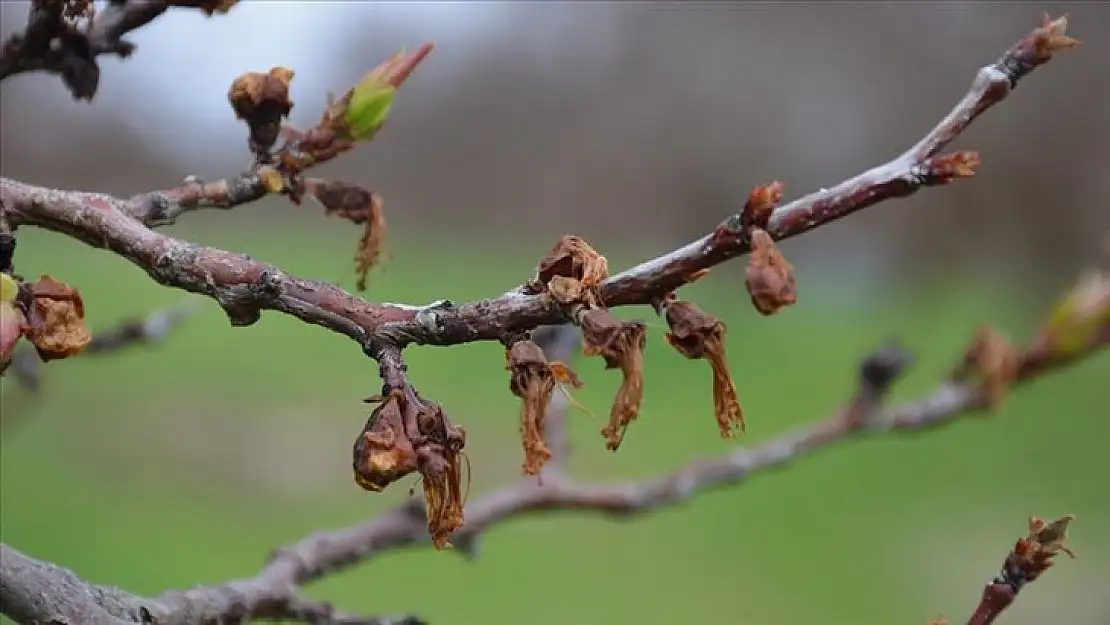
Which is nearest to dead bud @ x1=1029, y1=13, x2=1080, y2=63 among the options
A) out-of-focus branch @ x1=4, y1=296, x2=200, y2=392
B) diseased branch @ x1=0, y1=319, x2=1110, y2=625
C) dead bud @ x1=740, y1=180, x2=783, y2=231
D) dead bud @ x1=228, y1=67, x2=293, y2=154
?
dead bud @ x1=740, y1=180, x2=783, y2=231

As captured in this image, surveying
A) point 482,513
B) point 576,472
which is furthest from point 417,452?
point 576,472

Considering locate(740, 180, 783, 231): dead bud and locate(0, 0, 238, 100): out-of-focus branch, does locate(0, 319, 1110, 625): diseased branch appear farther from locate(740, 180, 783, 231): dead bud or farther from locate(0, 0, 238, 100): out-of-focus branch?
locate(0, 0, 238, 100): out-of-focus branch

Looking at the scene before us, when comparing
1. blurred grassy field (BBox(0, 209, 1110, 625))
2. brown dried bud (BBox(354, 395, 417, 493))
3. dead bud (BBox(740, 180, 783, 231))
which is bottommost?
brown dried bud (BBox(354, 395, 417, 493))

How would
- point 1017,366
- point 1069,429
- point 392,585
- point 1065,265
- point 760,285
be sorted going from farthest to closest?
1. point 1065,265
2. point 1069,429
3. point 392,585
4. point 1017,366
5. point 760,285

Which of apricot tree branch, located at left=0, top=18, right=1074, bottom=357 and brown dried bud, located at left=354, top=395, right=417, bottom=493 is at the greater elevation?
apricot tree branch, located at left=0, top=18, right=1074, bottom=357

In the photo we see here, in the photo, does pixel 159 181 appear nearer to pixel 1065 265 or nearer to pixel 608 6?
pixel 608 6

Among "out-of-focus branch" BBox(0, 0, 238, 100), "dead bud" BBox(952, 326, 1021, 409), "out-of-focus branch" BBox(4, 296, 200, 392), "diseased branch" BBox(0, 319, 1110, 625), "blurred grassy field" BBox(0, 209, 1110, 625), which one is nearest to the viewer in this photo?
"diseased branch" BBox(0, 319, 1110, 625)

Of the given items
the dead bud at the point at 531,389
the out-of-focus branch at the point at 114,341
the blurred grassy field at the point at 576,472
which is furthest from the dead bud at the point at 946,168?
the blurred grassy field at the point at 576,472

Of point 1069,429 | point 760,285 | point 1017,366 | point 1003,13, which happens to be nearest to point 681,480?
point 1017,366
